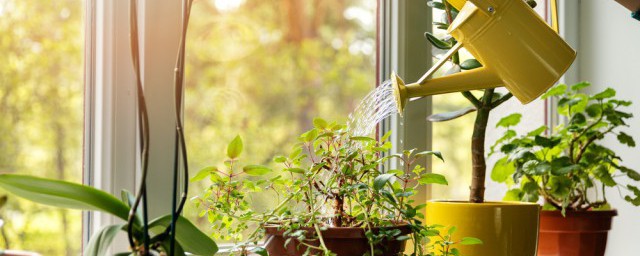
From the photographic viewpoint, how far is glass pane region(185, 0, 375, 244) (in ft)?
4.37

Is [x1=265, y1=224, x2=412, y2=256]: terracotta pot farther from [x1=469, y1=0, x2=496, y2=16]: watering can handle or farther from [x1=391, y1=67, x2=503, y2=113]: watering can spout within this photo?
[x1=469, y1=0, x2=496, y2=16]: watering can handle

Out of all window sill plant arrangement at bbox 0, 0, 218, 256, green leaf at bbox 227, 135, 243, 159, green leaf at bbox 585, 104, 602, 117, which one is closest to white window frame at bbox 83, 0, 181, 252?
green leaf at bbox 227, 135, 243, 159

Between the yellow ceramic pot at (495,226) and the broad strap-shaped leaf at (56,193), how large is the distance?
25.4 inches

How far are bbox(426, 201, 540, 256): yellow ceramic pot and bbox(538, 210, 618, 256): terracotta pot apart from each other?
27 cm

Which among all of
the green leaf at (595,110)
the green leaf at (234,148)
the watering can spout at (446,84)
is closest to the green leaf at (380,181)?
the watering can spout at (446,84)

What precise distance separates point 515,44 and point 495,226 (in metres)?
0.40

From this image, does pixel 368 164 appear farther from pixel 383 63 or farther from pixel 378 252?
pixel 383 63

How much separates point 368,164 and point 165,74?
0.36 meters

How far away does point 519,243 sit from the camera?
52.2 inches

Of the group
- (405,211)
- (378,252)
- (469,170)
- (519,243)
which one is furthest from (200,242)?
(469,170)

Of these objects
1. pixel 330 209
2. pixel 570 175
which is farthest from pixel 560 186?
pixel 330 209

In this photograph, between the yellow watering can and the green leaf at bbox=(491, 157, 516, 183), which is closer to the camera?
the yellow watering can

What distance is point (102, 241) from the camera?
34.8 inches

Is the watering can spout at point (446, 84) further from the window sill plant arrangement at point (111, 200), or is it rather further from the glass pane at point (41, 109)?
the glass pane at point (41, 109)
